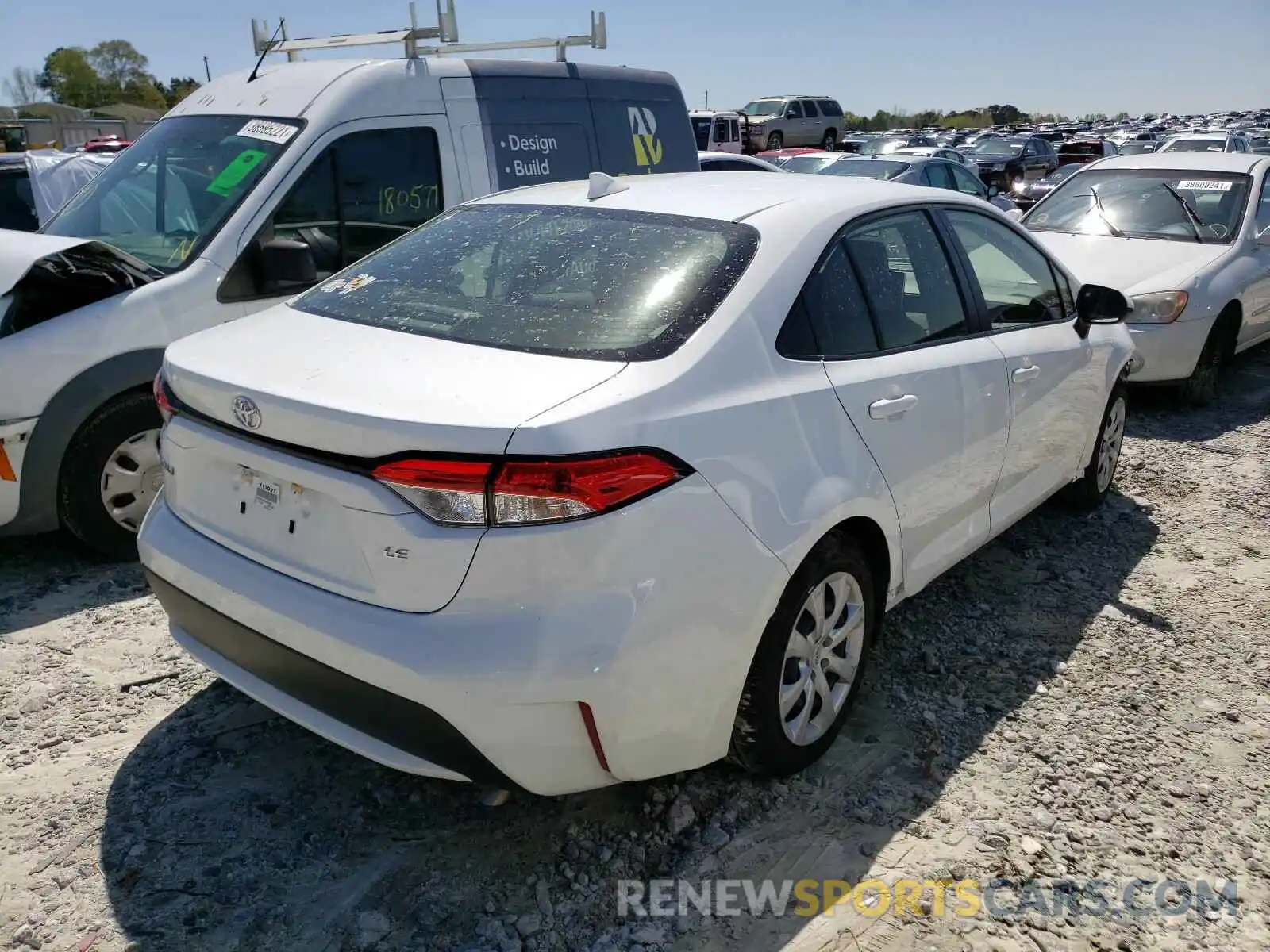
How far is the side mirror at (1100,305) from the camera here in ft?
14.3

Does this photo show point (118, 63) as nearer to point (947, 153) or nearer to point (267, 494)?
point (947, 153)

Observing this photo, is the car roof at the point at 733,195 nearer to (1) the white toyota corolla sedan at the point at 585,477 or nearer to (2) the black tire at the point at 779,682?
(1) the white toyota corolla sedan at the point at 585,477

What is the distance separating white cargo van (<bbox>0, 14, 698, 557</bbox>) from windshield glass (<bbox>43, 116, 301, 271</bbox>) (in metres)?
0.01

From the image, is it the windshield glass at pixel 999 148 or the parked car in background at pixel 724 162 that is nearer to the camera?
the parked car in background at pixel 724 162

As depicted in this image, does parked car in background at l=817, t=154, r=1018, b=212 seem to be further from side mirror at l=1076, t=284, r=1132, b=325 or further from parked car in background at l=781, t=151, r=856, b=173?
side mirror at l=1076, t=284, r=1132, b=325

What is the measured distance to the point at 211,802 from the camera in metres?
2.89

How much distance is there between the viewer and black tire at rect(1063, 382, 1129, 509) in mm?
4961

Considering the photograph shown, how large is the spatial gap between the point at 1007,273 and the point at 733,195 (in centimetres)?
143

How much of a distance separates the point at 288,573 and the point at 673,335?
1109mm

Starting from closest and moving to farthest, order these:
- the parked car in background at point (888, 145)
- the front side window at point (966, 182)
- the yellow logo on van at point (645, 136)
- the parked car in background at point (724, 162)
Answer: the yellow logo on van at point (645, 136) → the parked car in background at point (724, 162) → the front side window at point (966, 182) → the parked car in background at point (888, 145)

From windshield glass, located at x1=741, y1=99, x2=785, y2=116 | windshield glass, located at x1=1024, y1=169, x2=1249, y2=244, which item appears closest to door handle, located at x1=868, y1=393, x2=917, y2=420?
windshield glass, located at x1=1024, y1=169, x2=1249, y2=244

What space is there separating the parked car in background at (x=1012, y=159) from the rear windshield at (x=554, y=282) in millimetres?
24083

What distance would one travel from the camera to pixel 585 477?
2.20 m

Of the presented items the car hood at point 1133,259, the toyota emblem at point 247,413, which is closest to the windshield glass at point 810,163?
the car hood at point 1133,259
